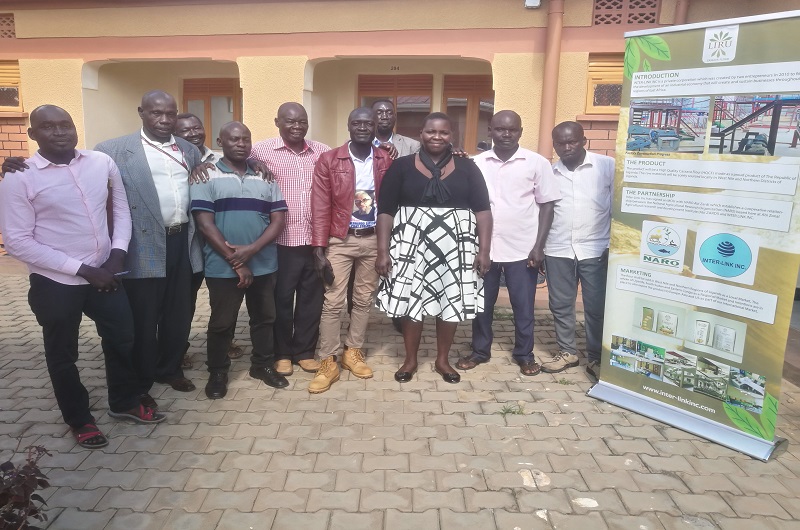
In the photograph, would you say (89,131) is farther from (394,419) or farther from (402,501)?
(402,501)

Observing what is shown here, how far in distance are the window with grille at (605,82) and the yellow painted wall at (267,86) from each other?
A: 3492mm

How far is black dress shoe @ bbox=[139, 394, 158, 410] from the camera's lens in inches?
141

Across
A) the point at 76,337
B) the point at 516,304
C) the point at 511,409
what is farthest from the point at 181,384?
the point at 516,304

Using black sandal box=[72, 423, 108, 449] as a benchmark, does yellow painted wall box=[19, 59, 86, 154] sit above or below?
above

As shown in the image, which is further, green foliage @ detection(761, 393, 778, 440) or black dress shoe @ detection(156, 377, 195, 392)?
black dress shoe @ detection(156, 377, 195, 392)

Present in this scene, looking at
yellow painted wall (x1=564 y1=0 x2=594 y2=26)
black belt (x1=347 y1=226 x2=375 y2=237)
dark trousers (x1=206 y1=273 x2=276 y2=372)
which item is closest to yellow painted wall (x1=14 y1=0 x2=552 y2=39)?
yellow painted wall (x1=564 y1=0 x2=594 y2=26)

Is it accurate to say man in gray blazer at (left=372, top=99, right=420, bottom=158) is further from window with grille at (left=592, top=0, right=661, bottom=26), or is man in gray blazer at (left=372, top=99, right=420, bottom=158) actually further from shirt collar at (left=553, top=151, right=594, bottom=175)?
window with grille at (left=592, top=0, right=661, bottom=26)

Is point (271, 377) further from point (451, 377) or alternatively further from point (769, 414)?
point (769, 414)

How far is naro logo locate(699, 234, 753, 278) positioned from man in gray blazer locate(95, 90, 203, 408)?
316 cm

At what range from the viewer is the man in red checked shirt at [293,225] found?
13.0 feet

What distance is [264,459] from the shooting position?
3.09 m

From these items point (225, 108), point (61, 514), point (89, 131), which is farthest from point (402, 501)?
point (225, 108)

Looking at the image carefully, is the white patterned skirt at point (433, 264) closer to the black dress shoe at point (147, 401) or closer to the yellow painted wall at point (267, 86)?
the black dress shoe at point (147, 401)

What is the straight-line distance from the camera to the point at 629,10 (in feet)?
21.2
